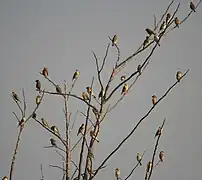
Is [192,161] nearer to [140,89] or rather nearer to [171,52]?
[140,89]

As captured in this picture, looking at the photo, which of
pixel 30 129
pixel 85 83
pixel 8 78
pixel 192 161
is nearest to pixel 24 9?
pixel 8 78

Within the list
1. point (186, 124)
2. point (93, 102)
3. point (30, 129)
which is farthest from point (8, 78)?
point (186, 124)

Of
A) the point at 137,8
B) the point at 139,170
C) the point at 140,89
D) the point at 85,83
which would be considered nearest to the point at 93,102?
the point at 85,83

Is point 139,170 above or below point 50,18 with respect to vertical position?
below

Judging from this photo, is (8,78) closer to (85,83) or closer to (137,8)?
(85,83)

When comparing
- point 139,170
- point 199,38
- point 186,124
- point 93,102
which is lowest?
point 139,170

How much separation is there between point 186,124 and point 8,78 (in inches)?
31.3

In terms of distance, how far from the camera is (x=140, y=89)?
5.43ft

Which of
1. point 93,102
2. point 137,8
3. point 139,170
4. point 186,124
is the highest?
point 137,8

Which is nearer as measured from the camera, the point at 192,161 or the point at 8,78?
the point at 192,161

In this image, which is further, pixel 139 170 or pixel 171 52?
pixel 171 52

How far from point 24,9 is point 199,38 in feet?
2.59

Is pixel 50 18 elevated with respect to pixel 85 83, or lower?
elevated

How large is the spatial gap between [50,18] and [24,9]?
0.42 feet
